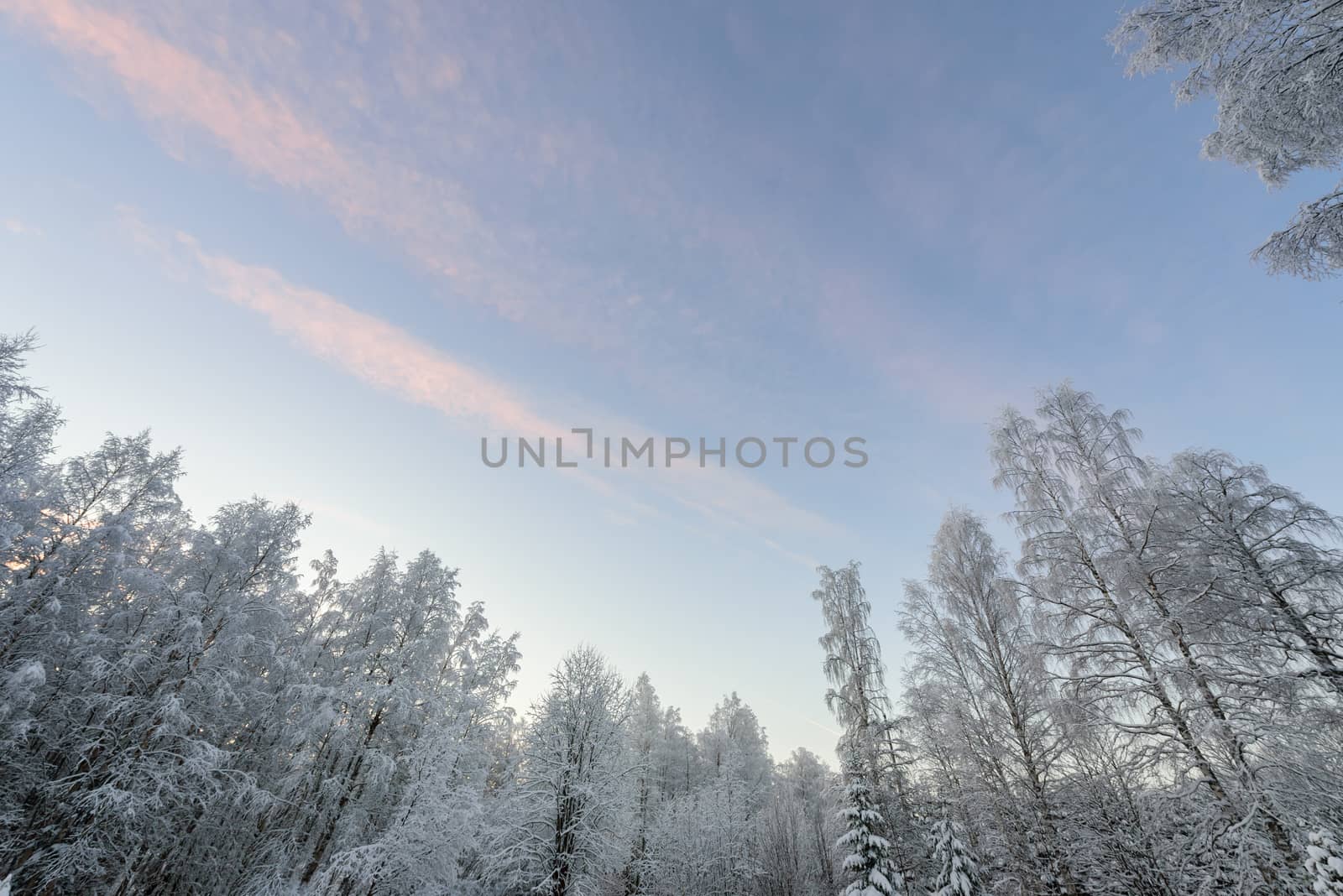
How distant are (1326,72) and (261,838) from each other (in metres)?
29.7

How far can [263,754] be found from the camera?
17641mm

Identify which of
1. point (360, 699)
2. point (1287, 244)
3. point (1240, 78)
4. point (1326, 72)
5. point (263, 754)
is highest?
point (1240, 78)

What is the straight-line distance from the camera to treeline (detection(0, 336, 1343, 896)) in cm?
801

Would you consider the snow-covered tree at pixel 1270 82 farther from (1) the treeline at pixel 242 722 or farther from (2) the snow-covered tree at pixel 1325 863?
(1) the treeline at pixel 242 722

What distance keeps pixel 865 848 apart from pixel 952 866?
2.29 meters

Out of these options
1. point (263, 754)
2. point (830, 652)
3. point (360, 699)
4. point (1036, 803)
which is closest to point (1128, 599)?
point (1036, 803)

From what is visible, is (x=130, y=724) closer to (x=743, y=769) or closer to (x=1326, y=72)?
(x=1326, y=72)

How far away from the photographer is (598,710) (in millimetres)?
18000

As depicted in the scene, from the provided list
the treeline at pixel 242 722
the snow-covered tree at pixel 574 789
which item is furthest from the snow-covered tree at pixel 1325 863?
the snow-covered tree at pixel 574 789

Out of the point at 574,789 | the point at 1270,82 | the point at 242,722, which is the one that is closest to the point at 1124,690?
the point at 1270,82

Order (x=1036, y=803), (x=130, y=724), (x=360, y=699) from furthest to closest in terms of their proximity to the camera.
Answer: (x=360, y=699) < (x=130, y=724) < (x=1036, y=803)

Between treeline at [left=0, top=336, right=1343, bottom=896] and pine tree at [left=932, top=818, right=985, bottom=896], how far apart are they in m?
0.08

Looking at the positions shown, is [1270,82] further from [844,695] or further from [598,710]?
[598,710]

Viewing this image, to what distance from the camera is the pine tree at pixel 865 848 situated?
12602 millimetres
